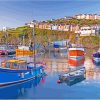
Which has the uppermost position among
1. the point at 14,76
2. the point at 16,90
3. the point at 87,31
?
the point at 87,31

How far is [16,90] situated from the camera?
10.6 m

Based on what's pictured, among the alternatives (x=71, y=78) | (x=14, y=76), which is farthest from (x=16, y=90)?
(x=71, y=78)

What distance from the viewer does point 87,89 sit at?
1088cm

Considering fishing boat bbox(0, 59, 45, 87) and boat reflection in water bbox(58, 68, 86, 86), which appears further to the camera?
boat reflection in water bbox(58, 68, 86, 86)

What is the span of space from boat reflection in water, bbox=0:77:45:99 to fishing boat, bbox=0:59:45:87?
0.14 m

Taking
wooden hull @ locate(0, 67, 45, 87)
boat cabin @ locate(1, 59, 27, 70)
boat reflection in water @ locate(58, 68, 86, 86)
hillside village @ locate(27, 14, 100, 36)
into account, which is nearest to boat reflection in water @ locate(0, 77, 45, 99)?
wooden hull @ locate(0, 67, 45, 87)

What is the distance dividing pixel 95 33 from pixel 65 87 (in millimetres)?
52453

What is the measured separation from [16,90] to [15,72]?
2.25ft

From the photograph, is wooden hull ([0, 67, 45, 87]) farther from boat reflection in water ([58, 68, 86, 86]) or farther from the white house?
the white house

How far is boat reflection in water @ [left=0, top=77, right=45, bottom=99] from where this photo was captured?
969 centimetres

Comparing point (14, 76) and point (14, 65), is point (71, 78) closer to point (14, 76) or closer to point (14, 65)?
point (14, 65)

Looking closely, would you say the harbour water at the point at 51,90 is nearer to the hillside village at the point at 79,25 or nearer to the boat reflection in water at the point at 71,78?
the boat reflection in water at the point at 71,78

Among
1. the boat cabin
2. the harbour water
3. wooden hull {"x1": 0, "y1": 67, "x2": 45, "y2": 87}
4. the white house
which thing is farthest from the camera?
the white house

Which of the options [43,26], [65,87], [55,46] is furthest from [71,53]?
[43,26]
